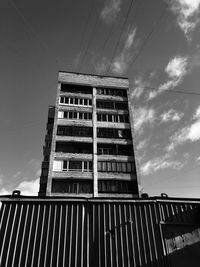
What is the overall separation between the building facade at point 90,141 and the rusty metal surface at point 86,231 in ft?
56.6

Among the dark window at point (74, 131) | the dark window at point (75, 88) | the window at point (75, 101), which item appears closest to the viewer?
the dark window at point (74, 131)

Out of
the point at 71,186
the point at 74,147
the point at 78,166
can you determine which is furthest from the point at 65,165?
the point at 74,147

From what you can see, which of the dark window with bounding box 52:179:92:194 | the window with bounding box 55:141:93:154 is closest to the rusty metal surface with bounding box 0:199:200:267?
the dark window with bounding box 52:179:92:194

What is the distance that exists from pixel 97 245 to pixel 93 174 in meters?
20.0

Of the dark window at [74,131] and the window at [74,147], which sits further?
the dark window at [74,131]

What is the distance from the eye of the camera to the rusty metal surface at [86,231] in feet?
25.7

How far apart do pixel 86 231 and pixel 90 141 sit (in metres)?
23.3

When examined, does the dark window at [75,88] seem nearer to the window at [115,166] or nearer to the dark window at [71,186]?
the window at [115,166]

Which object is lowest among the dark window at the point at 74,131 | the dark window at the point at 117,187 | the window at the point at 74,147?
the dark window at the point at 117,187

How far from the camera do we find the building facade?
27.5 m

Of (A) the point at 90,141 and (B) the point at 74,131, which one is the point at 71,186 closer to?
(A) the point at 90,141

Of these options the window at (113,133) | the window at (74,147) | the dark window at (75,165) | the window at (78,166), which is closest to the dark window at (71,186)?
the window at (78,166)

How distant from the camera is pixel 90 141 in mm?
31453

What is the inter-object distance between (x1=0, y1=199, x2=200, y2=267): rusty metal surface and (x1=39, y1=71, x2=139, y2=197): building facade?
56.6 ft
